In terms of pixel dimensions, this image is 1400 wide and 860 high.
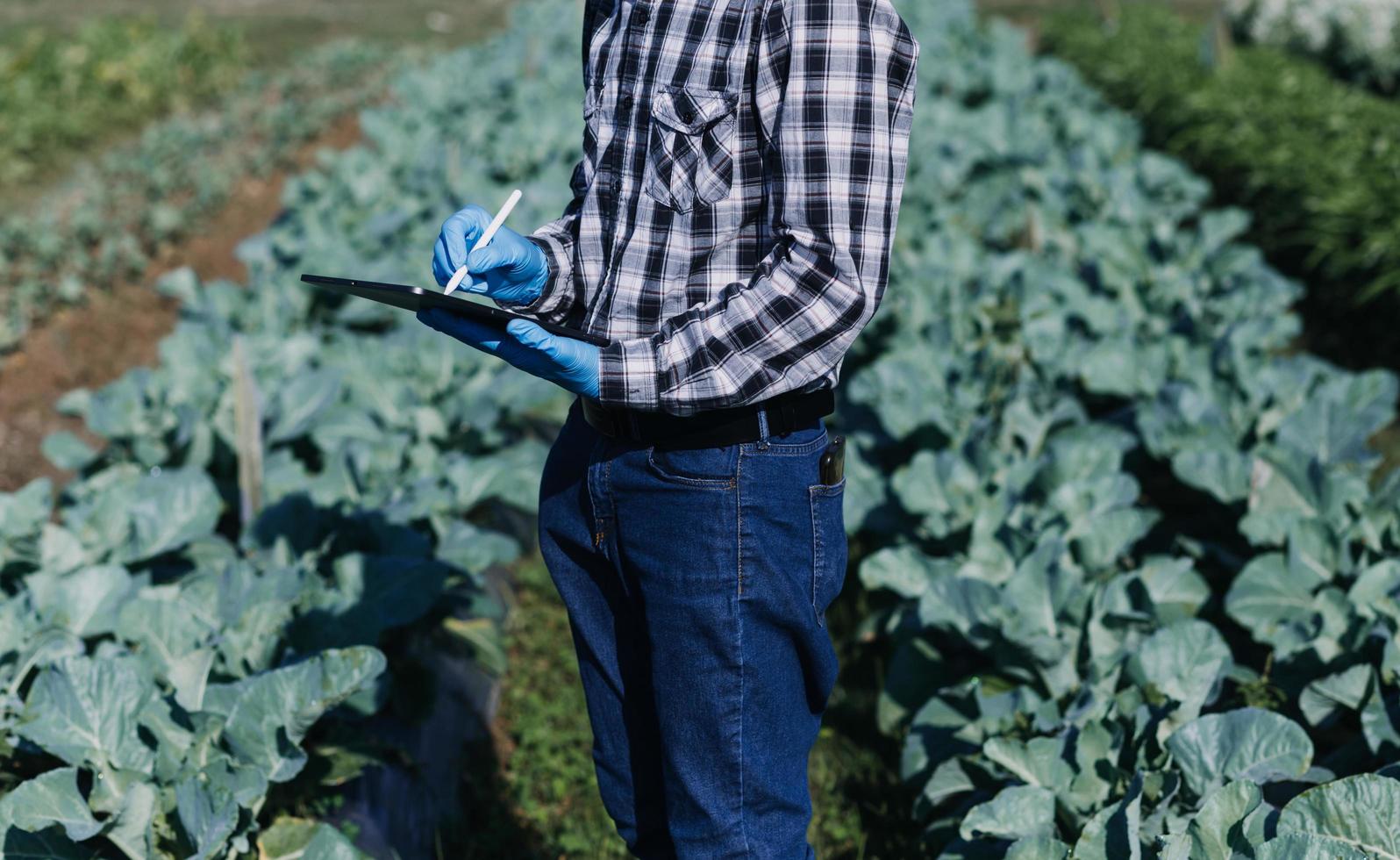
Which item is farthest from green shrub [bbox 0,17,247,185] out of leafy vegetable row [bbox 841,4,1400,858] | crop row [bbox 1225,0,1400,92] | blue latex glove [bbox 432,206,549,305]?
crop row [bbox 1225,0,1400,92]

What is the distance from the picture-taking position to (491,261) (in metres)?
1.82

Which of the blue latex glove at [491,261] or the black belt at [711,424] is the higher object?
the blue latex glove at [491,261]

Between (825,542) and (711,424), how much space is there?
262 mm

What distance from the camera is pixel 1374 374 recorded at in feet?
12.6

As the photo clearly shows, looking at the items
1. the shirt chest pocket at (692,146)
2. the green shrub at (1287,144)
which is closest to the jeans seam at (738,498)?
the shirt chest pocket at (692,146)

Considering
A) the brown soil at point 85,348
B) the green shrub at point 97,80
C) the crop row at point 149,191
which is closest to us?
the brown soil at point 85,348

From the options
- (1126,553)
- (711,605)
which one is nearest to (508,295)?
(711,605)

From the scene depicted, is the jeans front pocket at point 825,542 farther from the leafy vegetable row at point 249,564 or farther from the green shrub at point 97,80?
the green shrub at point 97,80

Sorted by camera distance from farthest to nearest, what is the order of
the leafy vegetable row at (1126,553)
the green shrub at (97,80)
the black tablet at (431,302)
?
the green shrub at (97,80) < the leafy vegetable row at (1126,553) < the black tablet at (431,302)

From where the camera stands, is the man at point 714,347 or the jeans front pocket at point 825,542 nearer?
the man at point 714,347

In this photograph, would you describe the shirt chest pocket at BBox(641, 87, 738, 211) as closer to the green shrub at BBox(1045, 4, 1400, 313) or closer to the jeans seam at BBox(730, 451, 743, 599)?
the jeans seam at BBox(730, 451, 743, 599)

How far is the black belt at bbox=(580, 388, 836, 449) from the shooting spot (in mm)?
1748

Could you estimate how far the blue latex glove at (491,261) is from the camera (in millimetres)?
1774

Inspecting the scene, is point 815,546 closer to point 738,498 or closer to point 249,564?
point 738,498
